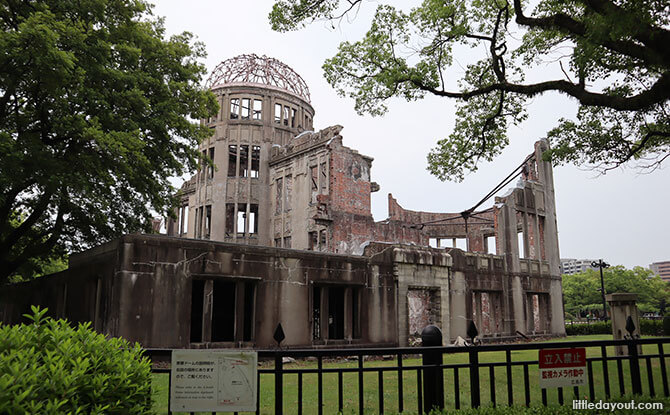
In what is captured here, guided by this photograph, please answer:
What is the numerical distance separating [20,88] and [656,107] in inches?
802

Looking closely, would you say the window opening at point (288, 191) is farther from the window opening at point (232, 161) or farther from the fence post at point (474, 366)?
the fence post at point (474, 366)

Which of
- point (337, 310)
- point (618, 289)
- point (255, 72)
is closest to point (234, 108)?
point (255, 72)

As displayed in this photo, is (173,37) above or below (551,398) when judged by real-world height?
above

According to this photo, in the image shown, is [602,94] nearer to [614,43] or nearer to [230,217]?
[614,43]

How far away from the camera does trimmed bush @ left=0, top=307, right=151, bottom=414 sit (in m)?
2.86

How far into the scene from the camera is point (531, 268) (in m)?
28.8

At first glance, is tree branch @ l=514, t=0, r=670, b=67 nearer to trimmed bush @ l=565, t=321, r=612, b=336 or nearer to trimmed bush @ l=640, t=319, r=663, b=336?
trimmed bush @ l=640, t=319, r=663, b=336

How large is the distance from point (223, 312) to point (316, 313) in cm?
346

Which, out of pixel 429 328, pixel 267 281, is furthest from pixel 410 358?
pixel 429 328

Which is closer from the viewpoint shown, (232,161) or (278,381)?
(278,381)

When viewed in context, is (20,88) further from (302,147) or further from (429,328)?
(302,147)

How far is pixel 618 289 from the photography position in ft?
212

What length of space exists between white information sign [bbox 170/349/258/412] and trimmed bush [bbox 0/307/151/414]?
1.81ft

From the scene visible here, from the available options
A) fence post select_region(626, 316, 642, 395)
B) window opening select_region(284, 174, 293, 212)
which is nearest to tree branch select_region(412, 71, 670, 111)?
fence post select_region(626, 316, 642, 395)
